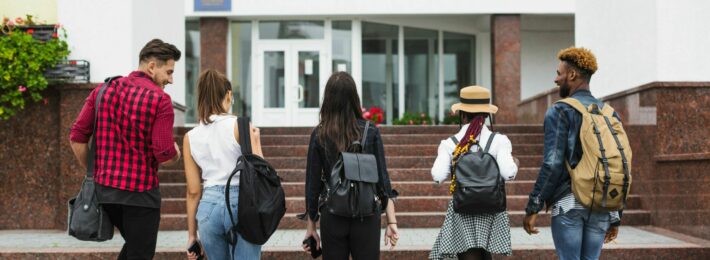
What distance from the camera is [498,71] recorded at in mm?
19281

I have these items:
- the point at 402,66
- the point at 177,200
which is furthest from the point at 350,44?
the point at 177,200


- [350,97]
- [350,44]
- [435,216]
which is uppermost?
[350,44]

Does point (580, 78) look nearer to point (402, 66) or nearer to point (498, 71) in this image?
point (498, 71)

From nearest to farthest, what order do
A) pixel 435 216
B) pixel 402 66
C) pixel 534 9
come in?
pixel 435 216
pixel 534 9
pixel 402 66

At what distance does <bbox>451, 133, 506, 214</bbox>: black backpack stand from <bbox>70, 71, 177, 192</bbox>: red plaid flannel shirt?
1764 mm

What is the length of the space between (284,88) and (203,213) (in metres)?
15.7

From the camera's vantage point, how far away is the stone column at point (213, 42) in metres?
19.2

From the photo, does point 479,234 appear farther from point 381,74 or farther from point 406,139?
point 381,74

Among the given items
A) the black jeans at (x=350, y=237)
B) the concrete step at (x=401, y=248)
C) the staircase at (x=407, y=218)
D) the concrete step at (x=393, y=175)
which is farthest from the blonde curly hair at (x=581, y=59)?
the concrete step at (x=393, y=175)

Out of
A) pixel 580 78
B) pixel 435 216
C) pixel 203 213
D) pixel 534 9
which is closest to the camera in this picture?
pixel 203 213

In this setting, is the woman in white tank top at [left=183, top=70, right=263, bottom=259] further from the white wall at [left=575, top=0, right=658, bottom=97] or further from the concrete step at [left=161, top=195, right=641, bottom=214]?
the white wall at [left=575, top=0, right=658, bottom=97]

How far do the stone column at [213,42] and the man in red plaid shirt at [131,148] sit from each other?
15.1 m

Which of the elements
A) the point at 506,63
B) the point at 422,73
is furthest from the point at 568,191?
the point at 422,73

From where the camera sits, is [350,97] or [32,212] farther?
[32,212]
